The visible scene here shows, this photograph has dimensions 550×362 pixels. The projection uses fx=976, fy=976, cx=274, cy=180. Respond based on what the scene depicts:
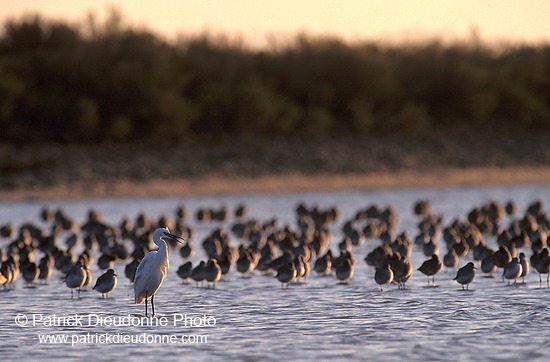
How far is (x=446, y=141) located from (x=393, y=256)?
27394mm

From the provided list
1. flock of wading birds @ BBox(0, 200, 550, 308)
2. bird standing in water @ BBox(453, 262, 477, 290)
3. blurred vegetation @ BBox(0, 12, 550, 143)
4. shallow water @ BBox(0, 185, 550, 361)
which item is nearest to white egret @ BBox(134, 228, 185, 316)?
flock of wading birds @ BBox(0, 200, 550, 308)

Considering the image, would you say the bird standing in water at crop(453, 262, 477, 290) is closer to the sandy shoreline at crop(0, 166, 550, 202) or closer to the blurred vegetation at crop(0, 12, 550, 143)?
the sandy shoreline at crop(0, 166, 550, 202)

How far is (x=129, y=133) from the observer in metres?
38.9

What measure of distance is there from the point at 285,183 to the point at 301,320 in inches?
894

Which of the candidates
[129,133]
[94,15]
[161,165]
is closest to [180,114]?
[129,133]

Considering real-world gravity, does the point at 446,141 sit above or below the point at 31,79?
below

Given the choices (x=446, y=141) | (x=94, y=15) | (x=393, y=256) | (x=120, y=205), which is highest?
(x=94, y=15)

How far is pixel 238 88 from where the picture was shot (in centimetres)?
4378

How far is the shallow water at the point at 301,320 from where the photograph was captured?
10.6 meters

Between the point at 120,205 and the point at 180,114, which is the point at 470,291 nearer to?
the point at 120,205

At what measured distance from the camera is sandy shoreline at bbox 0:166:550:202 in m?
31.9

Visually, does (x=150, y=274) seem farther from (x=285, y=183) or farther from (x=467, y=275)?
(x=285, y=183)

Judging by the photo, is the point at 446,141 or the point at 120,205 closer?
the point at 120,205

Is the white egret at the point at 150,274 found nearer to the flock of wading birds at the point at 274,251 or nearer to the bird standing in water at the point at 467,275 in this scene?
the flock of wading birds at the point at 274,251
